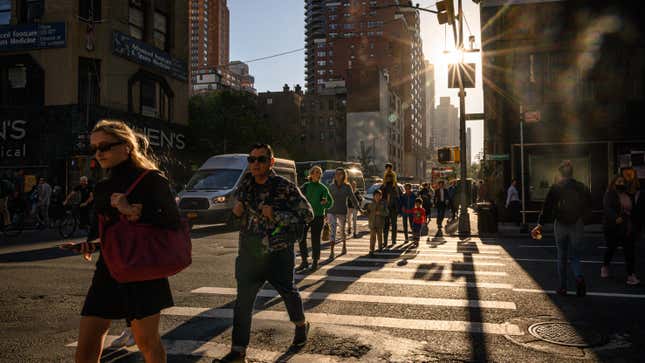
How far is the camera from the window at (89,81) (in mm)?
25547

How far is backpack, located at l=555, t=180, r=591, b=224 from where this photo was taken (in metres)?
7.12

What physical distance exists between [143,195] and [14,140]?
27.2 m

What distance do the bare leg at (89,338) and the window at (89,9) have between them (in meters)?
26.4

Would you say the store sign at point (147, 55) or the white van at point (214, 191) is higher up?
the store sign at point (147, 55)

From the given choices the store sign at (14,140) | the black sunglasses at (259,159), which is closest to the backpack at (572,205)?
the black sunglasses at (259,159)

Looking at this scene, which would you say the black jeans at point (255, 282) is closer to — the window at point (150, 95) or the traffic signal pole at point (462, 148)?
the traffic signal pole at point (462, 148)

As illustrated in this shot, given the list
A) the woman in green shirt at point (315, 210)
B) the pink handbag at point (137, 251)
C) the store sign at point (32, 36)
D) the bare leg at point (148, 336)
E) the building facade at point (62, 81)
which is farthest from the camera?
the building facade at point (62, 81)

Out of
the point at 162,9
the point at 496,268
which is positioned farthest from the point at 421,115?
the point at 496,268

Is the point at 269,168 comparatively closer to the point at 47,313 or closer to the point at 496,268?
the point at 47,313

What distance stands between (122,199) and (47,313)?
412 centimetres

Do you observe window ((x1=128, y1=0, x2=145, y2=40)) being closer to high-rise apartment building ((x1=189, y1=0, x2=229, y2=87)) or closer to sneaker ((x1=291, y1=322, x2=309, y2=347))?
sneaker ((x1=291, y1=322, x2=309, y2=347))

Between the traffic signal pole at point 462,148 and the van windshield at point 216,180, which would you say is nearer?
the traffic signal pole at point 462,148

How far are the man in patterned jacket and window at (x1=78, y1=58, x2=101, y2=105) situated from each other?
79.6 ft

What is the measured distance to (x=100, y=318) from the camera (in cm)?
304
